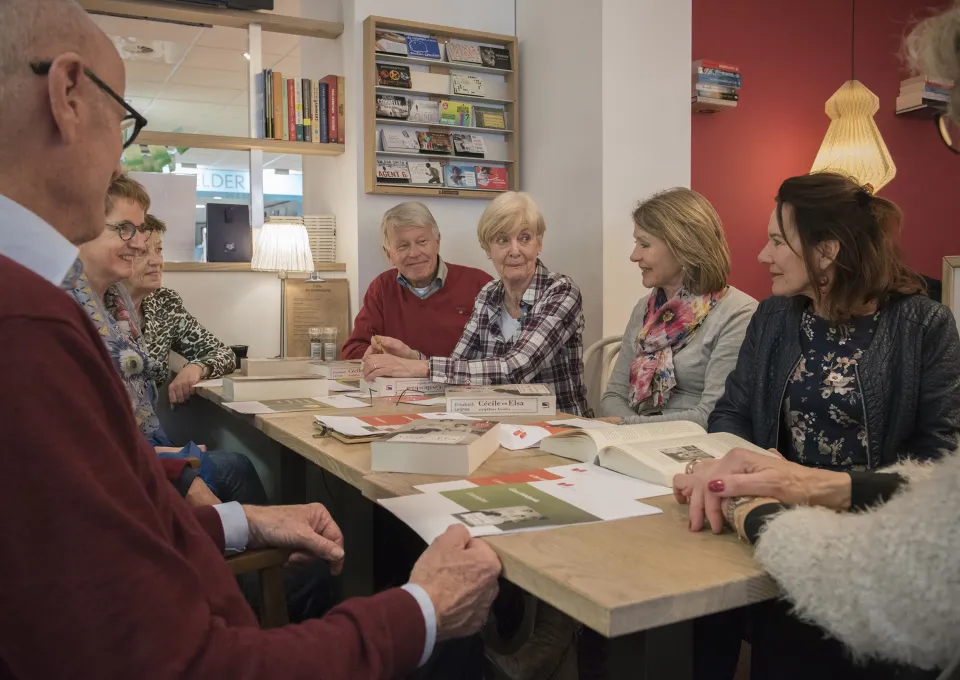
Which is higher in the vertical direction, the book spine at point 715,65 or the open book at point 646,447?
the book spine at point 715,65

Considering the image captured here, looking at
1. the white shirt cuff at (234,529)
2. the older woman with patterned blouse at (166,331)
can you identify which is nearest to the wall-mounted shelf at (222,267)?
the older woman with patterned blouse at (166,331)

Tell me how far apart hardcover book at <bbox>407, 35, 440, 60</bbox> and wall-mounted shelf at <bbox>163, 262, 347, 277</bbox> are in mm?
1082

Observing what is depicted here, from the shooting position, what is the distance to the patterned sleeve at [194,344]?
9.98 feet

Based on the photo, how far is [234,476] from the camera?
8.05 ft

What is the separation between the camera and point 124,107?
87cm

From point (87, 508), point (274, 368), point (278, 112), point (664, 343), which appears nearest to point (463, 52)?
point (278, 112)

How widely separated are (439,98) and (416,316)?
1.16 metres

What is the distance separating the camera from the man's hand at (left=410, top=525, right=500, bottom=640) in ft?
2.96

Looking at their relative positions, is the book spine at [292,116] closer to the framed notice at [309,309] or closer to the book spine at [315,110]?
the book spine at [315,110]

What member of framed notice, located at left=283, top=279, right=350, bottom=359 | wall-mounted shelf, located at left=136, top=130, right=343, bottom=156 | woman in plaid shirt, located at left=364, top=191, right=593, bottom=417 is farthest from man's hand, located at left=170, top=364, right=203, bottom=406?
wall-mounted shelf, located at left=136, top=130, right=343, bottom=156

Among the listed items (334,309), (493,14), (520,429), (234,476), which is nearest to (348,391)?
(234,476)

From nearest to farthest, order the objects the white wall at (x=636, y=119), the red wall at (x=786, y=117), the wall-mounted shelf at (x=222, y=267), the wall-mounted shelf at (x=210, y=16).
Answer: the white wall at (x=636, y=119) → the wall-mounted shelf at (x=210, y=16) → the wall-mounted shelf at (x=222, y=267) → the red wall at (x=786, y=117)

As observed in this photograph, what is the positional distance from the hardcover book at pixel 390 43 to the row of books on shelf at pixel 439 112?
0.68 ft

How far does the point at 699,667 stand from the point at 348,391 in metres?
1.41
